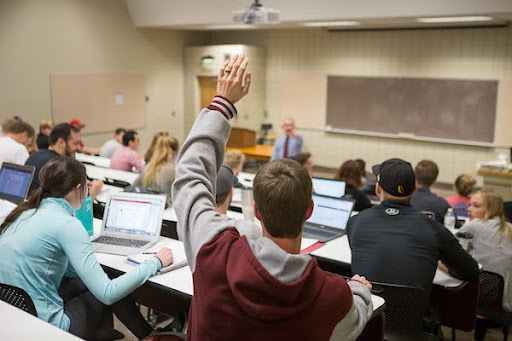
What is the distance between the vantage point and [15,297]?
2.29 meters

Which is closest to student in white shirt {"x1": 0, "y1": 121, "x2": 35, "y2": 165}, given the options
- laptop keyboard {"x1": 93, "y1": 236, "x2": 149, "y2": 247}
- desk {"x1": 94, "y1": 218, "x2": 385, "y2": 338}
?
desk {"x1": 94, "y1": 218, "x2": 385, "y2": 338}

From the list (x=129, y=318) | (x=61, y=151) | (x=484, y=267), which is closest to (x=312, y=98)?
(x=61, y=151)

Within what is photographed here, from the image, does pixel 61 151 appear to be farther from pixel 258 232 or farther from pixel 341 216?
pixel 258 232

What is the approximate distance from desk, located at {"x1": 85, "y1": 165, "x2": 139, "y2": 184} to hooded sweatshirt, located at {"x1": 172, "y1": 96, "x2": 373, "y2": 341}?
4258 mm

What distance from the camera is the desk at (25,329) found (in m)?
1.89

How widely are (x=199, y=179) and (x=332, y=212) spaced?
8.74 ft

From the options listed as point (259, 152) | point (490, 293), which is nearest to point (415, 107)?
point (259, 152)

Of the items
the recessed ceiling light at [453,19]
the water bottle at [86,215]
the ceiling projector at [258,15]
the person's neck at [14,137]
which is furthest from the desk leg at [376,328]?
the recessed ceiling light at [453,19]

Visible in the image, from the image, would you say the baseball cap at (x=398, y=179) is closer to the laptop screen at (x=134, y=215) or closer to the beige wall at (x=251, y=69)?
the laptop screen at (x=134, y=215)

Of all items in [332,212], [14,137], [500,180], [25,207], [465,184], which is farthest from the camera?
[500,180]

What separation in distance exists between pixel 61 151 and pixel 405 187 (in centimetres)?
329

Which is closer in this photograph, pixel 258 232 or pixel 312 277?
pixel 312 277

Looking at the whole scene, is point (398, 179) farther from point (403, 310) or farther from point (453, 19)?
point (453, 19)

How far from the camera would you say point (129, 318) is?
9.80ft
